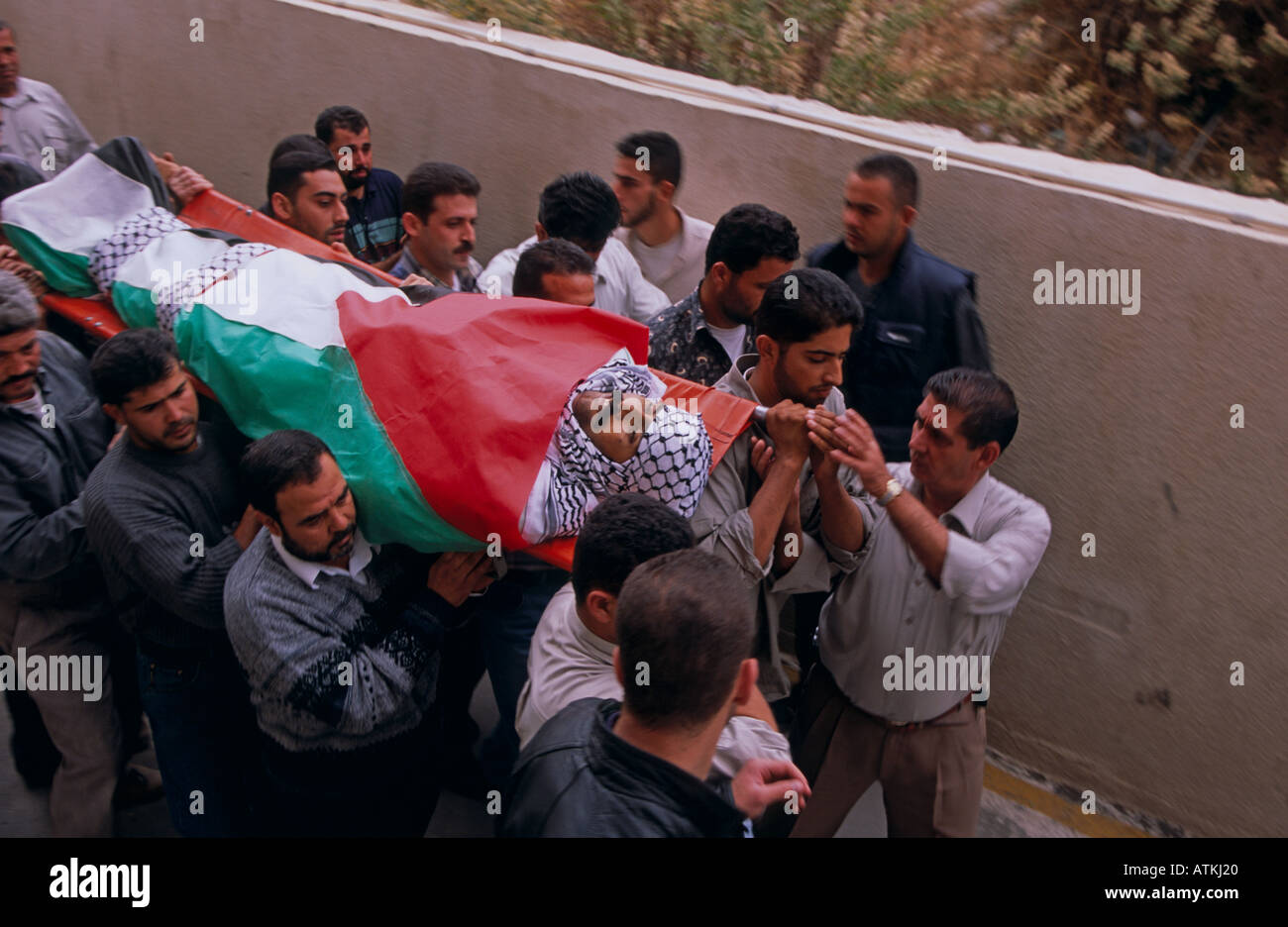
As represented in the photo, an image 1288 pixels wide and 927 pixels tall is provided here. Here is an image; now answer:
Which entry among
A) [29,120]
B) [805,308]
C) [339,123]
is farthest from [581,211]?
[29,120]

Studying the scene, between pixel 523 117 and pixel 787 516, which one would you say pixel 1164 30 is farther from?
pixel 787 516

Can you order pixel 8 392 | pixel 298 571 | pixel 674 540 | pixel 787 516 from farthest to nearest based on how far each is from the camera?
pixel 8 392 < pixel 787 516 < pixel 298 571 < pixel 674 540

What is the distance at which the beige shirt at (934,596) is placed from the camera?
2604 mm

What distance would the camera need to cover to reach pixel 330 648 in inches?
98.7

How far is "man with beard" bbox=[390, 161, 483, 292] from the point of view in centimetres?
395

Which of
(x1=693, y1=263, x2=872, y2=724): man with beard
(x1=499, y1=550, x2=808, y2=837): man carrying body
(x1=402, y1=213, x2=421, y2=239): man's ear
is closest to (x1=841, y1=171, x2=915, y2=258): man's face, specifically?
(x1=693, y1=263, x2=872, y2=724): man with beard

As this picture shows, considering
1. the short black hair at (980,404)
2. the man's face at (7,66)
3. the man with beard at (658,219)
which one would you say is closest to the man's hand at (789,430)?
the short black hair at (980,404)

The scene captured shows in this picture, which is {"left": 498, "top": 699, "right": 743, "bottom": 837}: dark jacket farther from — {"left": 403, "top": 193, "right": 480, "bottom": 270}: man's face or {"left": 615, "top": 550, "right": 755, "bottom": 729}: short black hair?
{"left": 403, "top": 193, "right": 480, "bottom": 270}: man's face

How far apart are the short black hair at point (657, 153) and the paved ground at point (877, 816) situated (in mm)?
2252

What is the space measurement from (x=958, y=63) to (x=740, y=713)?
3508 mm

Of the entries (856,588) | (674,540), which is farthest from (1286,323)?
(674,540)

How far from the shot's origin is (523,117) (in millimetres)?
Result: 4945

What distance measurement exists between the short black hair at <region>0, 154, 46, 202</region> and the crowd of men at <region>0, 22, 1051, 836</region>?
0.54m

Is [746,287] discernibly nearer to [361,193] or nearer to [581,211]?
[581,211]
